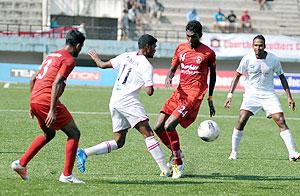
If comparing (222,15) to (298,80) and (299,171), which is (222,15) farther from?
(299,171)

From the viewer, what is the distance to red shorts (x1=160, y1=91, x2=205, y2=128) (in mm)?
12812

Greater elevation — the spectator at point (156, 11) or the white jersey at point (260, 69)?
the white jersey at point (260, 69)

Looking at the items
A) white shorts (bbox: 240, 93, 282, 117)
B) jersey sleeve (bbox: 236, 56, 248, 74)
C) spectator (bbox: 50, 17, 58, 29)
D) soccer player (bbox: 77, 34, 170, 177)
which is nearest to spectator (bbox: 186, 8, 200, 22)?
spectator (bbox: 50, 17, 58, 29)

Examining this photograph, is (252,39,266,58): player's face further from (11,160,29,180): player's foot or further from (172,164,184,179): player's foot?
(11,160,29,180): player's foot

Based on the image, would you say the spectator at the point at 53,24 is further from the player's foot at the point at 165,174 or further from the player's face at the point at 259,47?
the player's foot at the point at 165,174

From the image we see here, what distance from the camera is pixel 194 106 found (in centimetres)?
1291

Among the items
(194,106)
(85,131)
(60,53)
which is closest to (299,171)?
(194,106)


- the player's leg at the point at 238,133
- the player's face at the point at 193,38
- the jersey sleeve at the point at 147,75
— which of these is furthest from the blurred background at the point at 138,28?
the jersey sleeve at the point at 147,75

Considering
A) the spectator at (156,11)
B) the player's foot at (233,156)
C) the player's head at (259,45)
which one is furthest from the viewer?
the spectator at (156,11)

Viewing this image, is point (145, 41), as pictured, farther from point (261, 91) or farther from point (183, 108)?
point (261, 91)

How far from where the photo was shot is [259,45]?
48.2 ft

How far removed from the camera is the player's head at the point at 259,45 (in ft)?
47.7

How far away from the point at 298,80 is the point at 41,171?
86.4 feet

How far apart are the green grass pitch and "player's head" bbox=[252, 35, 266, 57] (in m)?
1.94
